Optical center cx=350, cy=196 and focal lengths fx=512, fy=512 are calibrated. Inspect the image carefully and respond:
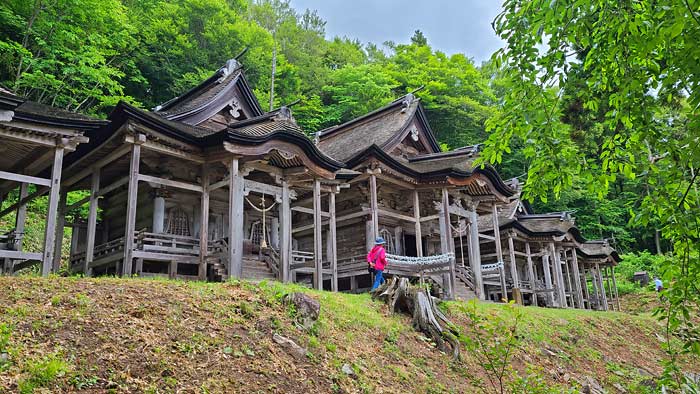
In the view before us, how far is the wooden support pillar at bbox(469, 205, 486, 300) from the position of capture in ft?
66.6

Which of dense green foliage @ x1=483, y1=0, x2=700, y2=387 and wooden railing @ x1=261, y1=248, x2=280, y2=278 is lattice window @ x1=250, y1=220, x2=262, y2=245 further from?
dense green foliage @ x1=483, y1=0, x2=700, y2=387

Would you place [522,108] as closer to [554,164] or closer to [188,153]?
[554,164]

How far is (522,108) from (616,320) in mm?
20904

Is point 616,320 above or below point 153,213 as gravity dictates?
below

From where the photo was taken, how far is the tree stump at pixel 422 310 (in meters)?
11.8

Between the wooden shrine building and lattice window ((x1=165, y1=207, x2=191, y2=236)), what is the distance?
1.5 inches

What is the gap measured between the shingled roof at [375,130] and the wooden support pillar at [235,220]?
741 centimetres

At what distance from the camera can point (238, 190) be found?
14.6 metres

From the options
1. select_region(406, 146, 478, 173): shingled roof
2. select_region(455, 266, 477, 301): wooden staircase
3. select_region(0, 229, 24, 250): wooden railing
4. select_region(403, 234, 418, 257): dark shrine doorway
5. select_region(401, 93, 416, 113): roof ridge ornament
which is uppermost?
select_region(401, 93, 416, 113): roof ridge ornament

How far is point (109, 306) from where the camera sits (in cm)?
824

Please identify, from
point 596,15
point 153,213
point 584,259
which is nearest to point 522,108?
point 596,15

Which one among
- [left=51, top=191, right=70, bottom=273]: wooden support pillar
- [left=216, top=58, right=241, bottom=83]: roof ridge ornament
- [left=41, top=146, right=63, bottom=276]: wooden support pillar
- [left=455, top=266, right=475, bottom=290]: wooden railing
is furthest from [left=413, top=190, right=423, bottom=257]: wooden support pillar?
[left=51, top=191, right=70, bottom=273]: wooden support pillar

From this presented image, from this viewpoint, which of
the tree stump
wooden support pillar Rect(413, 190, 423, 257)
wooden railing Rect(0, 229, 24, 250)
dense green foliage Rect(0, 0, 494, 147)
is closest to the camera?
the tree stump

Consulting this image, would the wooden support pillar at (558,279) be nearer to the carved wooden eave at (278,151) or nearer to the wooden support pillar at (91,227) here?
the carved wooden eave at (278,151)
